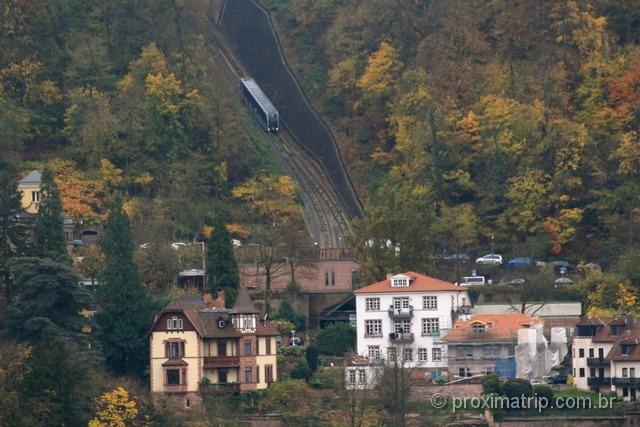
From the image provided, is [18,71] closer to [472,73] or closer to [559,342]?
[472,73]

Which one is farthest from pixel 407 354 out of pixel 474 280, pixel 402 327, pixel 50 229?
pixel 50 229

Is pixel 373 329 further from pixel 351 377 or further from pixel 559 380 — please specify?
pixel 559 380

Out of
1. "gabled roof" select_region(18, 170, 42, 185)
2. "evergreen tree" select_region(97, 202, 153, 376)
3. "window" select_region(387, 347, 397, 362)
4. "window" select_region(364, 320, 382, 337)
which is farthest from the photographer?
"gabled roof" select_region(18, 170, 42, 185)

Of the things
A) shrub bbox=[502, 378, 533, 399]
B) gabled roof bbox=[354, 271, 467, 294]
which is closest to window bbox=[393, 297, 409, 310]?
gabled roof bbox=[354, 271, 467, 294]

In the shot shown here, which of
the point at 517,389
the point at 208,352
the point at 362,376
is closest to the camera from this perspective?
the point at 517,389

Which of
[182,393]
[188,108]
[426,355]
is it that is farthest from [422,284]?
[188,108]

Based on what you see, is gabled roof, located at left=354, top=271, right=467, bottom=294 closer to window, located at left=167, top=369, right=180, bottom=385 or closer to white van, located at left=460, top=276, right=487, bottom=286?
white van, located at left=460, top=276, right=487, bottom=286
